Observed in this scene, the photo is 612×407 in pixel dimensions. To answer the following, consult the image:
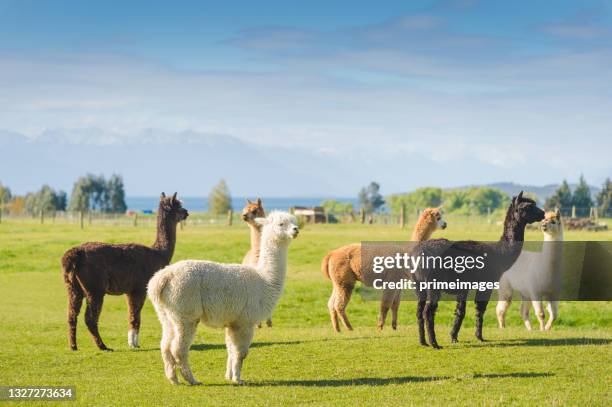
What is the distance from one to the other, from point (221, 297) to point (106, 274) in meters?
4.00

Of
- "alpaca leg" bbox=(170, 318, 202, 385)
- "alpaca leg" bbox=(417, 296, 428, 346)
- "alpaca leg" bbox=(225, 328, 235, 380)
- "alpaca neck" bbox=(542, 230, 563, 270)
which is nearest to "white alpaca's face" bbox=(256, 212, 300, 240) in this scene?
"alpaca leg" bbox=(225, 328, 235, 380)

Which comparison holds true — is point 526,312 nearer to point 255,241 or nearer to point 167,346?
point 255,241

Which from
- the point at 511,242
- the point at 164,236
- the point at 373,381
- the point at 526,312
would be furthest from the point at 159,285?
the point at 526,312

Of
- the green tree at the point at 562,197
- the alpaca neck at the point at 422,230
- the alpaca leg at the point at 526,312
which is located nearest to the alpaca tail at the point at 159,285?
the alpaca neck at the point at 422,230

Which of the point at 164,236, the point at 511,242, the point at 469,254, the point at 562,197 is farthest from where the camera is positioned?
the point at 562,197

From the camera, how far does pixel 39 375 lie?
10.5m

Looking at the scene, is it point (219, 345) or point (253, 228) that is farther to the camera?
point (253, 228)

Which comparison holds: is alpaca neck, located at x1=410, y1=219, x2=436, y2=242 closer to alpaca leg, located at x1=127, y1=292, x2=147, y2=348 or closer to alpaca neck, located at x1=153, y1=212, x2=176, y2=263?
alpaca neck, located at x1=153, y1=212, x2=176, y2=263

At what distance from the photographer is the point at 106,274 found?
12.4 meters

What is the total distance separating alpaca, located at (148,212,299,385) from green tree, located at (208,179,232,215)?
291ft

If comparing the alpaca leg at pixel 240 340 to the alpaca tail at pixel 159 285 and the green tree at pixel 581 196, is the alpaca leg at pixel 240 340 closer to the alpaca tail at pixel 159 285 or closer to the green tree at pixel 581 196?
Answer: the alpaca tail at pixel 159 285

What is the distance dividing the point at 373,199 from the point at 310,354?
126m

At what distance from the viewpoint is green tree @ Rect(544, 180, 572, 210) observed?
73188 mm

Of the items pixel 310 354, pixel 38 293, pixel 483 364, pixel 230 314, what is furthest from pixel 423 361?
pixel 38 293
